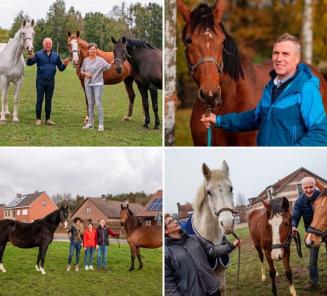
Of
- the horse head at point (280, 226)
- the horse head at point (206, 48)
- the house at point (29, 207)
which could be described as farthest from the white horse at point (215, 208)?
the house at point (29, 207)

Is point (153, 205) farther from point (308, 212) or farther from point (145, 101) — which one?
point (308, 212)

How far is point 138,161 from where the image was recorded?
5.52m

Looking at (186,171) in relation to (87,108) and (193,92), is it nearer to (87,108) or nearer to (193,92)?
(193,92)

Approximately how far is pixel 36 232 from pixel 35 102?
3.65ft

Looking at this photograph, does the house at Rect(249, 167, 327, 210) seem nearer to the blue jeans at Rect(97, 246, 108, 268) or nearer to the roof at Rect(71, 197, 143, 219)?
the roof at Rect(71, 197, 143, 219)

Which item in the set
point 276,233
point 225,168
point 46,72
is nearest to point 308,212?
point 276,233

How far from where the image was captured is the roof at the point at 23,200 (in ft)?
17.8

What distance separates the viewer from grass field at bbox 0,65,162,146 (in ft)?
18.0

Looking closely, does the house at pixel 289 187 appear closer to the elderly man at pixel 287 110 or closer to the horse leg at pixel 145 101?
the elderly man at pixel 287 110

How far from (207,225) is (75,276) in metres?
1.21

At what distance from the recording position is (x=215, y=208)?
16.9 ft

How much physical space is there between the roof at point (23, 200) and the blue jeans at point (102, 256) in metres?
0.71

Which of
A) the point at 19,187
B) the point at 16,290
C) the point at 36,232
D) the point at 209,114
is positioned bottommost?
the point at 16,290

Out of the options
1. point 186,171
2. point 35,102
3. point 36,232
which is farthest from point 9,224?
point 186,171
